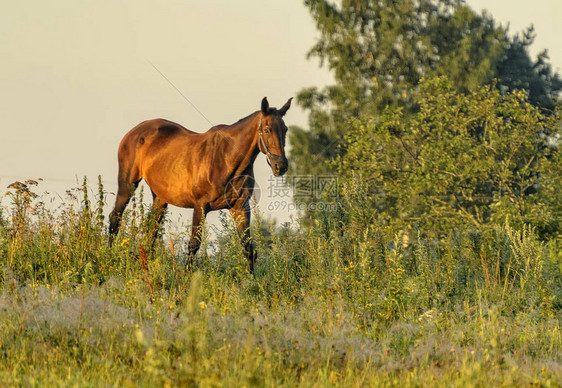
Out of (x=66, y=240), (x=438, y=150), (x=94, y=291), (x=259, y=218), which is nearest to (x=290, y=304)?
(x=259, y=218)

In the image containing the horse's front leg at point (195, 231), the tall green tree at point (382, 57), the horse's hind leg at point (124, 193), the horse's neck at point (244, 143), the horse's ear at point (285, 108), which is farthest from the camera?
the tall green tree at point (382, 57)

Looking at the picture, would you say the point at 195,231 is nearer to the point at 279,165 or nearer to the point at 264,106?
the point at 279,165

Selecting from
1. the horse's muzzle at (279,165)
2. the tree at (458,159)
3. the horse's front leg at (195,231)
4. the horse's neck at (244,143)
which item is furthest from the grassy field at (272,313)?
the tree at (458,159)

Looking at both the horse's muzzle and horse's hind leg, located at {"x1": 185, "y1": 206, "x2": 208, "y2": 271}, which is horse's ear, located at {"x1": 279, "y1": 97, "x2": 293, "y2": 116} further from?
horse's hind leg, located at {"x1": 185, "y1": 206, "x2": 208, "y2": 271}

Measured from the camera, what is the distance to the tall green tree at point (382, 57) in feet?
92.2

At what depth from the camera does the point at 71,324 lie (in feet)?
19.3

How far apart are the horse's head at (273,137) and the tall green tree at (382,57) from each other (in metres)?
17.6

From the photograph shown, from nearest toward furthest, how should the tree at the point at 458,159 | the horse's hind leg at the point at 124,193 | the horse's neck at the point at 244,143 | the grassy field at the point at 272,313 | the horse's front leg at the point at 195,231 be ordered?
1. the grassy field at the point at 272,313
2. the horse's front leg at the point at 195,231
3. the horse's neck at the point at 244,143
4. the horse's hind leg at the point at 124,193
5. the tree at the point at 458,159

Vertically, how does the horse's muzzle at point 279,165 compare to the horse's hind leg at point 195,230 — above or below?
above

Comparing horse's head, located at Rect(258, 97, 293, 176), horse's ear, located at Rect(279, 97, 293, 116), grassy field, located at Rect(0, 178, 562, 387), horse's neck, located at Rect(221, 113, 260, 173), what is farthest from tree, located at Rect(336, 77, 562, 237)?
grassy field, located at Rect(0, 178, 562, 387)

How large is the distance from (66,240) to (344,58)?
810 inches

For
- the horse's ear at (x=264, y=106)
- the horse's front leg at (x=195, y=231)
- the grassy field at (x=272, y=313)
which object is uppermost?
the horse's ear at (x=264, y=106)

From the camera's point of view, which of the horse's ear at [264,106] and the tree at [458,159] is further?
the tree at [458,159]

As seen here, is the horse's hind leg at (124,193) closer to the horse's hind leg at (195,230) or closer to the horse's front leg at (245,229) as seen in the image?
the horse's hind leg at (195,230)
